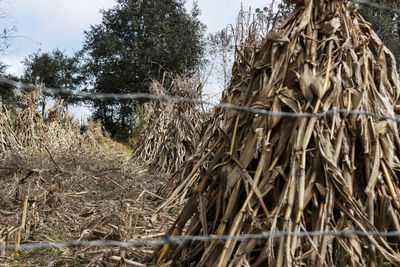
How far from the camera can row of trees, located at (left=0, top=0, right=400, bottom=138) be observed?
60.0 feet

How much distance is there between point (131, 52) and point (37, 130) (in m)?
9.73

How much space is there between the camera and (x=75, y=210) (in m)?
4.14

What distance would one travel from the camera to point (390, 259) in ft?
6.88

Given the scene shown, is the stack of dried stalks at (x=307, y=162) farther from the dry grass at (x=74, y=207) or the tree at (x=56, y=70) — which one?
the tree at (x=56, y=70)

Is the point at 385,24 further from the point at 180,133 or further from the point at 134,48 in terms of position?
the point at 180,133

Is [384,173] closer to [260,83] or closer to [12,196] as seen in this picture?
[260,83]

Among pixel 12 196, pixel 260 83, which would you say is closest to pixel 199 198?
pixel 260 83

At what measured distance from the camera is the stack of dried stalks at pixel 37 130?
776cm

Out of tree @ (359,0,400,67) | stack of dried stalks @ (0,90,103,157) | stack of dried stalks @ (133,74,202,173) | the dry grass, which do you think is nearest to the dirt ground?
the dry grass

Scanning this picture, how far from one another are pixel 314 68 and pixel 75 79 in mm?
18161

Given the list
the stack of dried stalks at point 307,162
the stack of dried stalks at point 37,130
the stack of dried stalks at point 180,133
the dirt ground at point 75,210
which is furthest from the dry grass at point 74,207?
the stack of dried stalks at point 37,130

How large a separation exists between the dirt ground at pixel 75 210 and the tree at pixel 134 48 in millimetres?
12548

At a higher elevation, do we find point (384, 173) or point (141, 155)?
point (384, 173)

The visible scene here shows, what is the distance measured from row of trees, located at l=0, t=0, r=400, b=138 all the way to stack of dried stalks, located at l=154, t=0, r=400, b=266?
15480 millimetres
